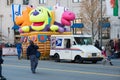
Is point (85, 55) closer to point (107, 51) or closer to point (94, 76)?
point (107, 51)

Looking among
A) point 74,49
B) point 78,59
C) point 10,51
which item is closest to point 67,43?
point 74,49

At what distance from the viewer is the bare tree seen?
168 feet

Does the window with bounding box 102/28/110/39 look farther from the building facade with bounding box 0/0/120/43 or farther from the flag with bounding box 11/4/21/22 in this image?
the flag with bounding box 11/4/21/22

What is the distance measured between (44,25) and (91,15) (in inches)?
613

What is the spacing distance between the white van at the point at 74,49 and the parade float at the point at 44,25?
1139mm

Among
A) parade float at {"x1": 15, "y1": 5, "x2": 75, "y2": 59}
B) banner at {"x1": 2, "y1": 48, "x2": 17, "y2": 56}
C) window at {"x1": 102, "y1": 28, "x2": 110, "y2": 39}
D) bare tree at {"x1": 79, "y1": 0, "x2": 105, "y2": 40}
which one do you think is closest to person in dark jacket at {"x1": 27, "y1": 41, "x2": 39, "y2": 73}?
parade float at {"x1": 15, "y1": 5, "x2": 75, "y2": 59}

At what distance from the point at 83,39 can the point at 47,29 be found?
4219 mm

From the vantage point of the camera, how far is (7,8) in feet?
214

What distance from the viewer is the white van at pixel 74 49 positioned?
31.7m

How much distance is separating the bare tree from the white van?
16318 millimetres

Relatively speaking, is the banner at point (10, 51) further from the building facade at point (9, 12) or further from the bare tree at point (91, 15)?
the building facade at point (9, 12)

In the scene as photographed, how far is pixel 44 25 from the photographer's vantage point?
36.3 meters

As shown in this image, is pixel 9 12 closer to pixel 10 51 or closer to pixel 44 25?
pixel 10 51

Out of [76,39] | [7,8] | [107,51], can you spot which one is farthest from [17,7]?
[7,8]
